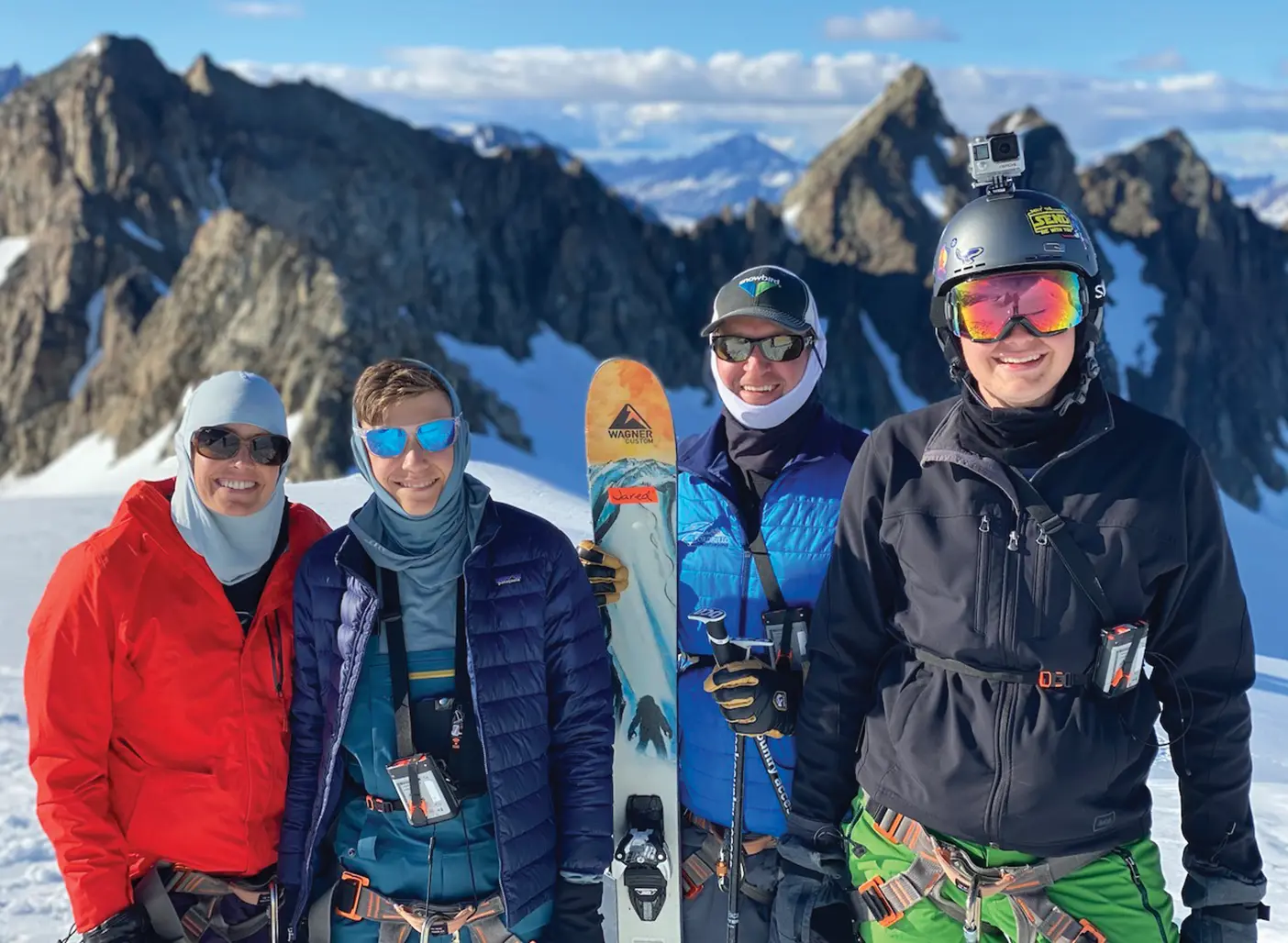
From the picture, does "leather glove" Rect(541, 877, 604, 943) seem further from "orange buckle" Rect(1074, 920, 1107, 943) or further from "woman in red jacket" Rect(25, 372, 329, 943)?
"orange buckle" Rect(1074, 920, 1107, 943)

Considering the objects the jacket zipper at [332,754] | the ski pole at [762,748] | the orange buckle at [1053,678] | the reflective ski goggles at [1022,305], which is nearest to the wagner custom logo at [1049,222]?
the reflective ski goggles at [1022,305]

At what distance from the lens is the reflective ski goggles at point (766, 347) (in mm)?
4039

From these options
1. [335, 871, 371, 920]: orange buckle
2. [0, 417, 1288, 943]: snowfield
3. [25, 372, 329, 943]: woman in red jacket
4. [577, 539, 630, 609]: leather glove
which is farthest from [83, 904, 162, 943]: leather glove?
[0, 417, 1288, 943]: snowfield

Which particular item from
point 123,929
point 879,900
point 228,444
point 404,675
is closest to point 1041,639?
point 879,900

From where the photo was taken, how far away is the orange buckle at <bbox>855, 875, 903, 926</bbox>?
307cm

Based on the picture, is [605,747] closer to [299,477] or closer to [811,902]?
[811,902]

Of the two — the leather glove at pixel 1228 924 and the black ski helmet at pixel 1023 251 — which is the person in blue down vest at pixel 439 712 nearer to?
the black ski helmet at pixel 1023 251

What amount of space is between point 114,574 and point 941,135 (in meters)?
86.2

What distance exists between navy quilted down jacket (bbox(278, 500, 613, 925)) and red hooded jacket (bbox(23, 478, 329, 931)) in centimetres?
16

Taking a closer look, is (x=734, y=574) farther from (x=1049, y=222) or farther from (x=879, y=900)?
(x=1049, y=222)

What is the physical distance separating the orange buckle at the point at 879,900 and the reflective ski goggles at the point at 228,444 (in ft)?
8.03

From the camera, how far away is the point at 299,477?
38781 millimetres

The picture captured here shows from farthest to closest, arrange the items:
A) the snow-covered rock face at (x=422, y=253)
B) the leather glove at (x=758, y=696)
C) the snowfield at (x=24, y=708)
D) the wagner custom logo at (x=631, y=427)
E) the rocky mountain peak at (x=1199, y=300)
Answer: the rocky mountain peak at (x=1199, y=300) < the snow-covered rock face at (x=422, y=253) < the snowfield at (x=24, y=708) < the wagner custom logo at (x=631, y=427) < the leather glove at (x=758, y=696)

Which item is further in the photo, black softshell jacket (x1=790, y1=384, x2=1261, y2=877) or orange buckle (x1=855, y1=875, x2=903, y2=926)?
orange buckle (x1=855, y1=875, x2=903, y2=926)
